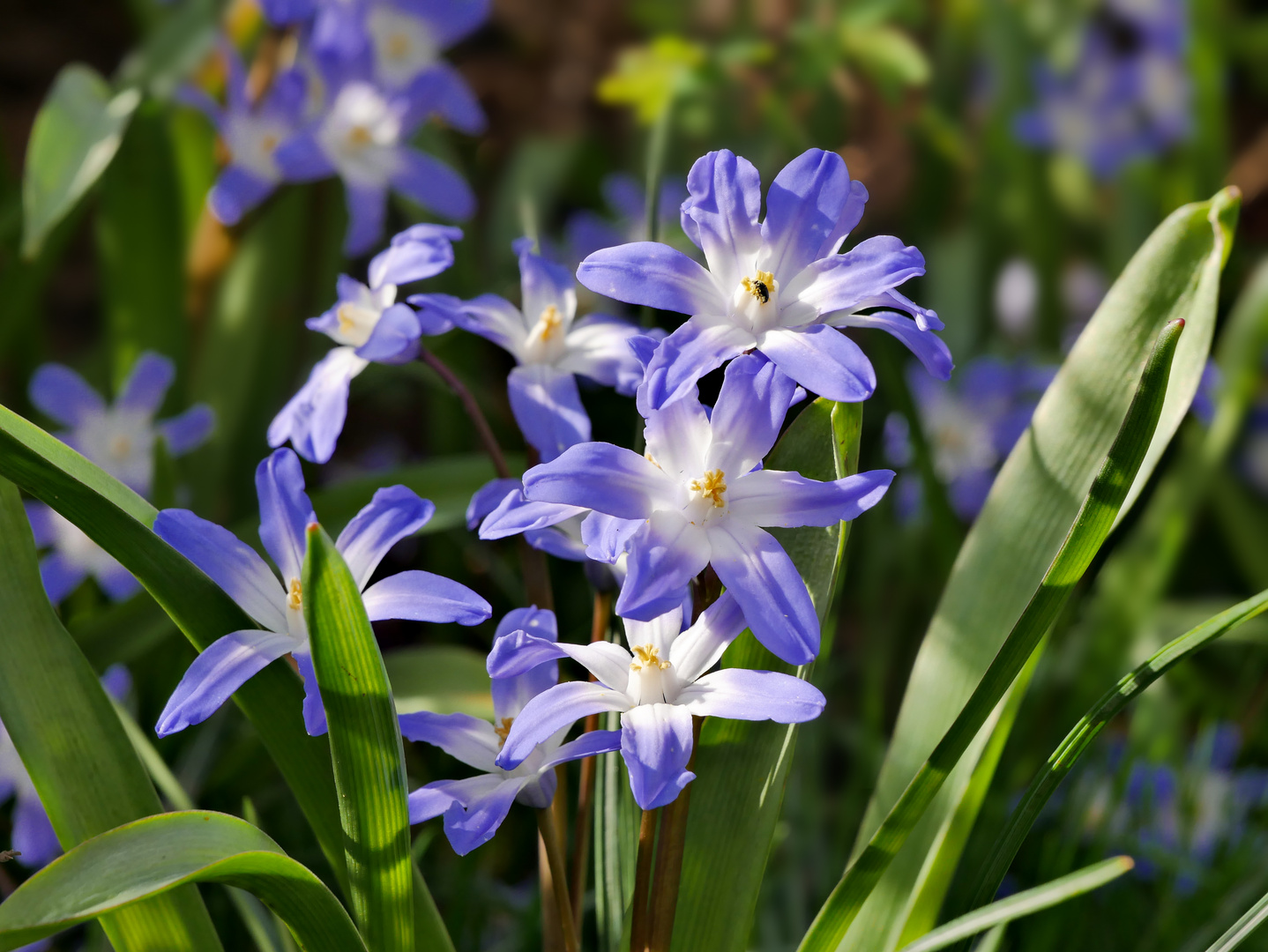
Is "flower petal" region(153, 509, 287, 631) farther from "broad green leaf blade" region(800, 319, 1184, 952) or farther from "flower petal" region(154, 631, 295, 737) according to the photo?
"broad green leaf blade" region(800, 319, 1184, 952)

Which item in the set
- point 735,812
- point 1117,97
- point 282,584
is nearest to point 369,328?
point 282,584

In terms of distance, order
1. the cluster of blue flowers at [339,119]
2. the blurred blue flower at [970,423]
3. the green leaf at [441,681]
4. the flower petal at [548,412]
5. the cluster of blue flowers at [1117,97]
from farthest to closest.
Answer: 1. the cluster of blue flowers at [1117,97]
2. the blurred blue flower at [970,423]
3. the cluster of blue flowers at [339,119]
4. the green leaf at [441,681]
5. the flower petal at [548,412]

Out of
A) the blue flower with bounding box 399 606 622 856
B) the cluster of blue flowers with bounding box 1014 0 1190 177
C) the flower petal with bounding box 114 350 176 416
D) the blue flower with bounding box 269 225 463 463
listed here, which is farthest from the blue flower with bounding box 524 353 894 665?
the cluster of blue flowers with bounding box 1014 0 1190 177

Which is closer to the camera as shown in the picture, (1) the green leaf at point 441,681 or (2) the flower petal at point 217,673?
(2) the flower petal at point 217,673

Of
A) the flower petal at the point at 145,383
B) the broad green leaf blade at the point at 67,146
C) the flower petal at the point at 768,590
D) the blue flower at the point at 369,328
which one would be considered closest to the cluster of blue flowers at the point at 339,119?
the broad green leaf blade at the point at 67,146

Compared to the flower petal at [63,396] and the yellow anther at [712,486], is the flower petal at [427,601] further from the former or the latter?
the flower petal at [63,396]

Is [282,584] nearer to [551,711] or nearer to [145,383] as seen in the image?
[551,711]

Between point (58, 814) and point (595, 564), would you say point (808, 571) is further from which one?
point (58, 814)
